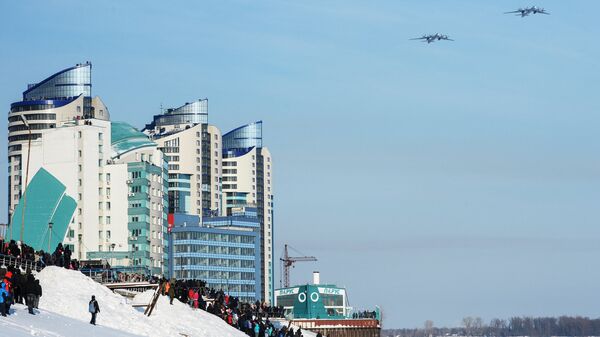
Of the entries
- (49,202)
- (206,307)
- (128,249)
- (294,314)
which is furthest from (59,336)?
(128,249)

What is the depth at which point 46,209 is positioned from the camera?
11038 centimetres

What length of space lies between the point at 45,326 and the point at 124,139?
421 ft

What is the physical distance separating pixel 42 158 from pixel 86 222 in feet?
33.7

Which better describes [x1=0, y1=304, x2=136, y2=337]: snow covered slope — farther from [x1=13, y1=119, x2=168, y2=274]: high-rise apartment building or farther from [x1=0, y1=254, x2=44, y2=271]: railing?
[x1=13, y1=119, x2=168, y2=274]: high-rise apartment building

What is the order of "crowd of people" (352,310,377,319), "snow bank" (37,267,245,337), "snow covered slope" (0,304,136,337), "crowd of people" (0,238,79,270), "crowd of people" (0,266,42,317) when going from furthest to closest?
1. "crowd of people" (352,310,377,319)
2. "crowd of people" (0,238,79,270)
3. "snow bank" (37,267,245,337)
4. "crowd of people" (0,266,42,317)
5. "snow covered slope" (0,304,136,337)

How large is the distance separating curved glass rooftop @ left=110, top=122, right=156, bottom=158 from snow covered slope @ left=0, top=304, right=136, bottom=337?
388ft

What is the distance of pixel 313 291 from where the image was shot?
158000 mm

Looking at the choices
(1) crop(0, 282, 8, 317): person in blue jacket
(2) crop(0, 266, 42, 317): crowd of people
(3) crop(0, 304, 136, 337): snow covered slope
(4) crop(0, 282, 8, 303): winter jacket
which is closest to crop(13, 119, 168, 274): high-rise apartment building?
(3) crop(0, 304, 136, 337): snow covered slope

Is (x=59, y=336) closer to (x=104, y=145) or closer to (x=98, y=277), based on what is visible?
(x=98, y=277)

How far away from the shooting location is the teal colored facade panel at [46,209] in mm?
105375

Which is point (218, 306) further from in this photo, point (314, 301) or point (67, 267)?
point (314, 301)

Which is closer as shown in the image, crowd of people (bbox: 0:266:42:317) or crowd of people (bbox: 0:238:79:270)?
crowd of people (bbox: 0:266:42:317)

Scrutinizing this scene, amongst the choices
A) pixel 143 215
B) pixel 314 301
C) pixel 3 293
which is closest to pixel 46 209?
pixel 314 301

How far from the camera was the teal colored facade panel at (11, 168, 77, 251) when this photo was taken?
10538 centimetres
